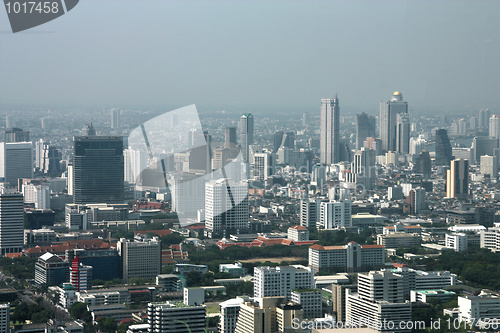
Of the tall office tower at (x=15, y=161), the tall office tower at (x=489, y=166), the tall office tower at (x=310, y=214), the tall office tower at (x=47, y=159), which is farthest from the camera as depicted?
the tall office tower at (x=47, y=159)

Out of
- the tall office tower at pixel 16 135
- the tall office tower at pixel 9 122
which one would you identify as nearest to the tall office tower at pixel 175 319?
the tall office tower at pixel 9 122

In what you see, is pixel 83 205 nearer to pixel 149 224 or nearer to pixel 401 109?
pixel 149 224

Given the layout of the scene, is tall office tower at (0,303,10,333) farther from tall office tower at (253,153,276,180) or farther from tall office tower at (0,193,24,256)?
tall office tower at (253,153,276,180)

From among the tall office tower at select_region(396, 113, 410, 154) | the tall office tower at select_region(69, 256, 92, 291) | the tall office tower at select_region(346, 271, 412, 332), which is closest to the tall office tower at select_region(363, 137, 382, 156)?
the tall office tower at select_region(396, 113, 410, 154)

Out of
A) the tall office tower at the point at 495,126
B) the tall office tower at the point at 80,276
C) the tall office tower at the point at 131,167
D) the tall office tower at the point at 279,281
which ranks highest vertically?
the tall office tower at the point at 495,126

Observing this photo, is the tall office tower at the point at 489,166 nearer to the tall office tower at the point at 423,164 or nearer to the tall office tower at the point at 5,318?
the tall office tower at the point at 423,164

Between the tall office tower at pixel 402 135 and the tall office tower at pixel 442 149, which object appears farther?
the tall office tower at pixel 402 135
